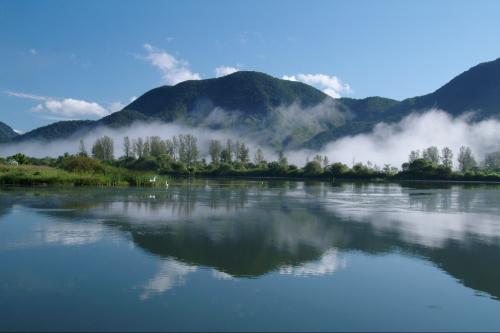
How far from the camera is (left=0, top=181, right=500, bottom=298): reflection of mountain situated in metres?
13.2

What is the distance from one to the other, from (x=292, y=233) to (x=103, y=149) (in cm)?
12756

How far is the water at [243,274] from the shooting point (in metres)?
8.80

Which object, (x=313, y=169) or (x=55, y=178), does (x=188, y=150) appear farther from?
(x=55, y=178)

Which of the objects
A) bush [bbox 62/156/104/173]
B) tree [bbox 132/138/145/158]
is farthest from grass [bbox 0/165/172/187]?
tree [bbox 132/138/145/158]

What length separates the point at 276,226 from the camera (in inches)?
794

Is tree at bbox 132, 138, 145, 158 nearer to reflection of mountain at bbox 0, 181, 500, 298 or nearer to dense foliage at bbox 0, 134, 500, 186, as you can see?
dense foliage at bbox 0, 134, 500, 186

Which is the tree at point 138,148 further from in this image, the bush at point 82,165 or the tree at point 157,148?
the bush at point 82,165

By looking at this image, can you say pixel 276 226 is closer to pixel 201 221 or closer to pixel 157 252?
pixel 201 221

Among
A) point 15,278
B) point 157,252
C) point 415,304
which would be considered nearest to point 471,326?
point 415,304

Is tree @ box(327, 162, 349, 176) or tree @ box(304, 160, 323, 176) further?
tree @ box(304, 160, 323, 176)

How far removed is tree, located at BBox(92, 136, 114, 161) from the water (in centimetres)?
11607

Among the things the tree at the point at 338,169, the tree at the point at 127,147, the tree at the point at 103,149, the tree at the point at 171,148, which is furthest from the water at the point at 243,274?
the tree at the point at 127,147

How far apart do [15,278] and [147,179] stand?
132 ft

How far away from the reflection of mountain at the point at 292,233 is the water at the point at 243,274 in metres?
0.07
